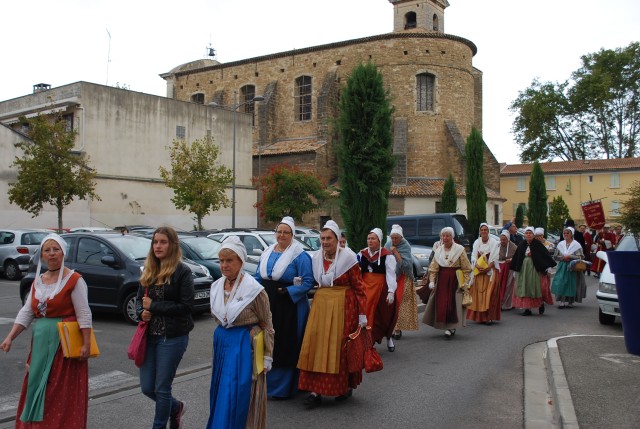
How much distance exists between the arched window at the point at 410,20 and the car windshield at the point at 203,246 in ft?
133

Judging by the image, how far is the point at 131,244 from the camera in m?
11.6

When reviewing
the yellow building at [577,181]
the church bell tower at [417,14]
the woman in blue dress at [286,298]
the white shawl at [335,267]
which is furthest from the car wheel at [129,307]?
the yellow building at [577,181]

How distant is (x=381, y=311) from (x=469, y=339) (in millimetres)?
2486

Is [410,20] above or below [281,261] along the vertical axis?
above

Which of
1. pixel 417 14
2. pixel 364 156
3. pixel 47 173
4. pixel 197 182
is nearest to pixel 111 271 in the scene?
pixel 364 156

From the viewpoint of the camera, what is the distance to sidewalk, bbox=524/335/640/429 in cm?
533

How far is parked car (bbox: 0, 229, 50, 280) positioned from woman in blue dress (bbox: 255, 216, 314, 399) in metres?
14.5

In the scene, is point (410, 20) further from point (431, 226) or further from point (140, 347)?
point (140, 347)

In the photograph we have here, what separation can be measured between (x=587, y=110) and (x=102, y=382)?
53578mm

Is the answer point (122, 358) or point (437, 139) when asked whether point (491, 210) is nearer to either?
Result: point (437, 139)

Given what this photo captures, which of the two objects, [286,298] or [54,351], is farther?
[286,298]

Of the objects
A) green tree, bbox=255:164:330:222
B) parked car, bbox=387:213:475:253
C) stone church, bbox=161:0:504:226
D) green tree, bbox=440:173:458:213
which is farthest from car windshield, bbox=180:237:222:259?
stone church, bbox=161:0:504:226

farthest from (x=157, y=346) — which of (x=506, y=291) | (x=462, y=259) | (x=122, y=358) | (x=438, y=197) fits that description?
(x=438, y=197)

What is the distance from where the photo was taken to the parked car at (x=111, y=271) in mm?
10789
